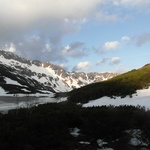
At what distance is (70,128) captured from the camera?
1207 centimetres

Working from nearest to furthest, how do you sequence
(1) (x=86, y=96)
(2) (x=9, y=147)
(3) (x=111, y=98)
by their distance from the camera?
→ 1. (2) (x=9, y=147)
2. (3) (x=111, y=98)
3. (1) (x=86, y=96)

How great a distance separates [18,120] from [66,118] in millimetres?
1936

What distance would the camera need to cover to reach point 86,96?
96.9 ft

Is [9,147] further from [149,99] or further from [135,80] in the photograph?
[135,80]

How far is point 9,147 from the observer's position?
29.5 ft

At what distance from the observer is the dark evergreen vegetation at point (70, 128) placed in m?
9.48

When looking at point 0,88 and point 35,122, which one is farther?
point 0,88

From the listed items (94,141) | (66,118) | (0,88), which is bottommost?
(94,141)

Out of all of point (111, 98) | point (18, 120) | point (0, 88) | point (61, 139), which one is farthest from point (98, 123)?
point (0, 88)

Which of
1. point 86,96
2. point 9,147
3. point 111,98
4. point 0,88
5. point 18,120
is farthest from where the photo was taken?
point 0,88

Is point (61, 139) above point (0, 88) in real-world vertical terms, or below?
below

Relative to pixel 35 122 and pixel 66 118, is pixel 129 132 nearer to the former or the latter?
pixel 66 118

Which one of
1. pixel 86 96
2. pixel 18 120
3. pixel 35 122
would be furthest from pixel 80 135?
pixel 86 96

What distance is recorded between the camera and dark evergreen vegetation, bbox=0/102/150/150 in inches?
373
